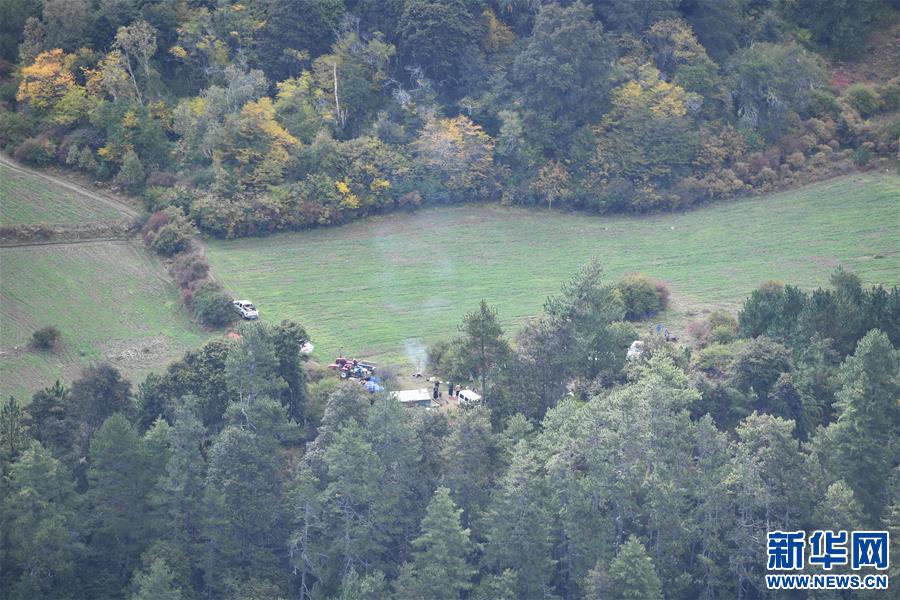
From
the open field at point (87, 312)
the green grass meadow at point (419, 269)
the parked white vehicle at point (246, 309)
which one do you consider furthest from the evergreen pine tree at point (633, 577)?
the open field at point (87, 312)

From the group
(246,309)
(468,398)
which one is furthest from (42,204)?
(468,398)

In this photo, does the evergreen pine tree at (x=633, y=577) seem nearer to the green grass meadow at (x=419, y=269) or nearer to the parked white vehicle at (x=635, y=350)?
the parked white vehicle at (x=635, y=350)

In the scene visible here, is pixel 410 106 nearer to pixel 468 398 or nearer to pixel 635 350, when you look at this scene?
pixel 635 350

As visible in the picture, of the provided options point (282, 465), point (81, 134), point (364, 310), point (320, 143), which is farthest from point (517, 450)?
point (81, 134)

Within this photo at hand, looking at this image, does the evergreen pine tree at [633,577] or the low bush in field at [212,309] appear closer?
the evergreen pine tree at [633,577]

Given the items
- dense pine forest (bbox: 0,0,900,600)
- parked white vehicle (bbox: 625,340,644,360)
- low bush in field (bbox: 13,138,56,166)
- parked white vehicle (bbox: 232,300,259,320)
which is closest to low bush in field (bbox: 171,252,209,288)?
dense pine forest (bbox: 0,0,900,600)
